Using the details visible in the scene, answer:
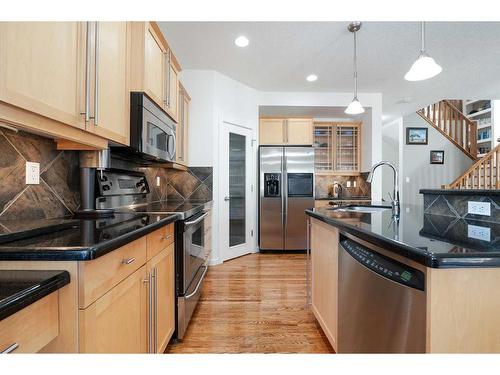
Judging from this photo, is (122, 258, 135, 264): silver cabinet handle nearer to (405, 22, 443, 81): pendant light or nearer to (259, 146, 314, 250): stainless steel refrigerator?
(405, 22, 443, 81): pendant light

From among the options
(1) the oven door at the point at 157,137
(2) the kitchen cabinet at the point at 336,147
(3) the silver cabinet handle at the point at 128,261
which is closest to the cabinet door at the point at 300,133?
(2) the kitchen cabinet at the point at 336,147

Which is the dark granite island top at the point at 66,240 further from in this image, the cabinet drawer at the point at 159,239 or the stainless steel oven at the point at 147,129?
the stainless steel oven at the point at 147,129

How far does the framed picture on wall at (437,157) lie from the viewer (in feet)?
20.1

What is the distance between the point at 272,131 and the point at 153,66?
9.03ft

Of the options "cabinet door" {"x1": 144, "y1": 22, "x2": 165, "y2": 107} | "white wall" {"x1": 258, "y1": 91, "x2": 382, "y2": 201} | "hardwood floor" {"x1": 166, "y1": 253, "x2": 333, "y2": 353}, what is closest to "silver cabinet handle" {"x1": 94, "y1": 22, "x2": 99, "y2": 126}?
"cabinet door" {"x1": 144, "y1": 22, "x2": 165, "y2": 107}

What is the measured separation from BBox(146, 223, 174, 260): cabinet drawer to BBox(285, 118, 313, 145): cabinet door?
124 inches

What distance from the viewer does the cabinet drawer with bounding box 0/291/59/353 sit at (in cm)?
53

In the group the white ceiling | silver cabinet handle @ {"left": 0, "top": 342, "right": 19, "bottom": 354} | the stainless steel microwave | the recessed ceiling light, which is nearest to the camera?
silver cabinet handle @ {"left": 0, "top": 342, "right": 19, "bottom": 354}

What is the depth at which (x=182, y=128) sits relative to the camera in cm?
306

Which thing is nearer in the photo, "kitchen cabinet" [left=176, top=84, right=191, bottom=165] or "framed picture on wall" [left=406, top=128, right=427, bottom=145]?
"kitchen cabinet" [left=176, top=84, right=191, bottom=165]
